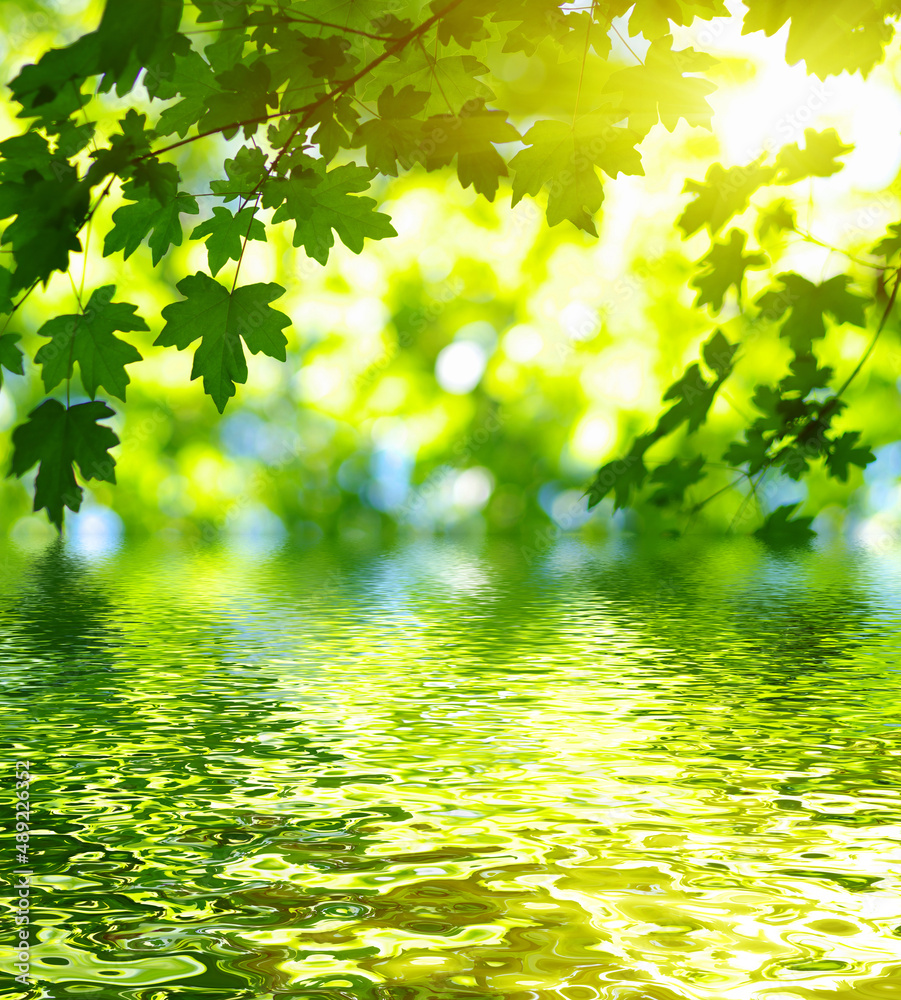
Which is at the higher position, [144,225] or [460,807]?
[144,225]

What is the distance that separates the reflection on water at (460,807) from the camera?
486mm

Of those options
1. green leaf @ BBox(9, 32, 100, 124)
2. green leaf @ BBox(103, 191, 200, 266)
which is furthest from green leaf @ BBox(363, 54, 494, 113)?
green leaf @ BBox(9, 32, 100, 124)

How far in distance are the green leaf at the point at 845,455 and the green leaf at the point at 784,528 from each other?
56mm

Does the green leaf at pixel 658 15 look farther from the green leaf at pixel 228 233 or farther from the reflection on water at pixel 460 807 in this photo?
the reflection on water at pixel 460 807

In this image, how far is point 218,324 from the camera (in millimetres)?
699

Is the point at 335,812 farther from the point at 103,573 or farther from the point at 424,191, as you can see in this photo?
the point at 424,191

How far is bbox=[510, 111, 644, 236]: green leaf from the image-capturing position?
2.50 feet

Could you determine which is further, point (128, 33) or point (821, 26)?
point (821, 26)

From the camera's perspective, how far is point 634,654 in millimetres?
1274

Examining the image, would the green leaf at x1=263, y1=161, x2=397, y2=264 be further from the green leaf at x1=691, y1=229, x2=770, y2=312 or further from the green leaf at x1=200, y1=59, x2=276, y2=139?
the green leaf at x1=691, y1=229, x2=770, y2=312

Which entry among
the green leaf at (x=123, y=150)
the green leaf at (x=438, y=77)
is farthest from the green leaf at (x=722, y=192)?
the green leaf at (x=123, y=150)

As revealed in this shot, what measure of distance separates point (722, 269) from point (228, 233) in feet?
2.21

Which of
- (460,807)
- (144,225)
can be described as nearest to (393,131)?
(144,225)

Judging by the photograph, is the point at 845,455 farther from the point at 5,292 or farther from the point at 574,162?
the point at 5,292
